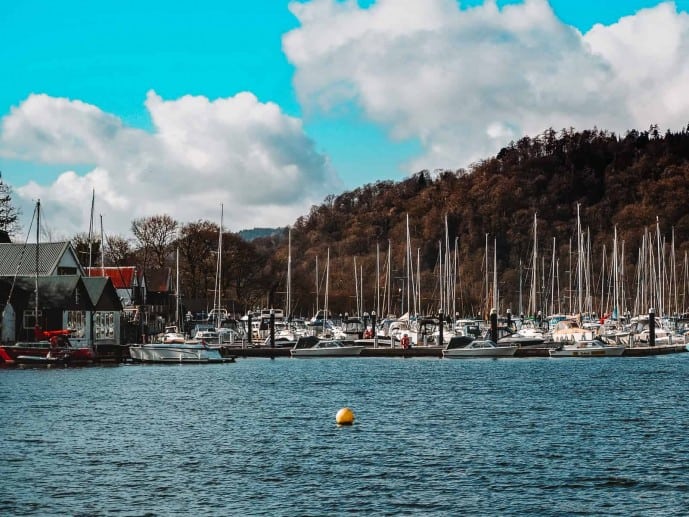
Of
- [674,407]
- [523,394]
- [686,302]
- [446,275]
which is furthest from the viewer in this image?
[686,302]

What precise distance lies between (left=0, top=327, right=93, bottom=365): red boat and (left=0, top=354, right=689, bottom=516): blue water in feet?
32.0

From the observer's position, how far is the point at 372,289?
586 ft

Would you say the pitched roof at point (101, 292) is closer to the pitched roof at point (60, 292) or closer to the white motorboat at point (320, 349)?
the pitched roof at point (60, 292)

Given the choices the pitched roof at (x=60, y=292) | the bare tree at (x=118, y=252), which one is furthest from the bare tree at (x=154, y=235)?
the pitched roof at (x=60, y=292)

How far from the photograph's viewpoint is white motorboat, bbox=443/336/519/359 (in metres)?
101

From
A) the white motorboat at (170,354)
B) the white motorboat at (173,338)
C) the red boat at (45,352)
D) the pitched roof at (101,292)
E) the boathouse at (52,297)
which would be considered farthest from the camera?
the white motorboat at (173,338)

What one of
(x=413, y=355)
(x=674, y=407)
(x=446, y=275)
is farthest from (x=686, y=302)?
(x=674, y=407)

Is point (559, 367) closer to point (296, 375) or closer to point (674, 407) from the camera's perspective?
point (296, 375)

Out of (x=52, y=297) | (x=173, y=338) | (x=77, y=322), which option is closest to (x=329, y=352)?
(x=173, y=338)

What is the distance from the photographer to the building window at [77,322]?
97812 millimetres

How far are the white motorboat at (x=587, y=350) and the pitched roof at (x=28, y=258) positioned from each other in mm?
47999

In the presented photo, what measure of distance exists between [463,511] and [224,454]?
1282 centimetres

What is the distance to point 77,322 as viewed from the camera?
98.6m

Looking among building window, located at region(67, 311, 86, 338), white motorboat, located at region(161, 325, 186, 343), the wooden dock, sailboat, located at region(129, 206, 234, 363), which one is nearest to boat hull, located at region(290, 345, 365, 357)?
the wooden dock
